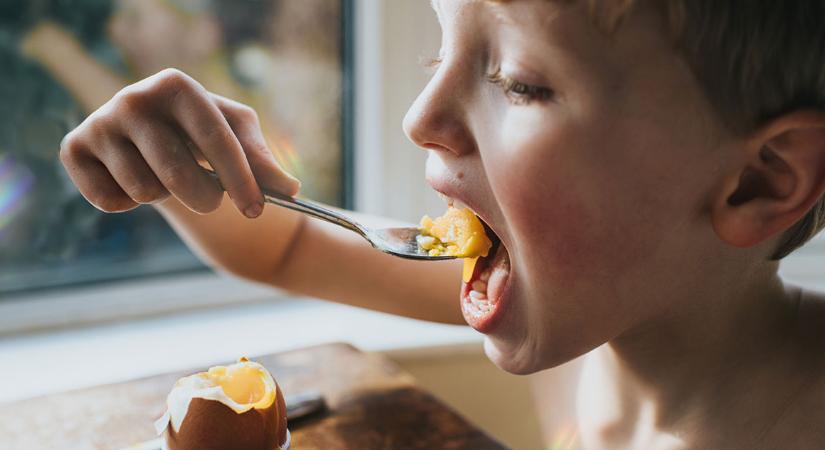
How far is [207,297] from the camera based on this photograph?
135 centimetres

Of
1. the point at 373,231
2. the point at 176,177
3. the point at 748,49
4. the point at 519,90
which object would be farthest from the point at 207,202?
the point at 748,49

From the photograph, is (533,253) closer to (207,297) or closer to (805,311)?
(805,311)

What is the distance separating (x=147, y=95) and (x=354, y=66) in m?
0.66

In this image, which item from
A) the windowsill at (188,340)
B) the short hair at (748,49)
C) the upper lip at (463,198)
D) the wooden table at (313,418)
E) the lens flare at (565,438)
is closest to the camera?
the short hair at (748,49)

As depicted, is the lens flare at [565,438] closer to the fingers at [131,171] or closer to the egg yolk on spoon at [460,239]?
the egg yolk on spoon at [460,239]

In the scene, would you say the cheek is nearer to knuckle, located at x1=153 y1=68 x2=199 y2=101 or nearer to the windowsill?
knuckle, located at x1=153 y1=68 x2=199 y2=101

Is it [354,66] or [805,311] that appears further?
[354,66]

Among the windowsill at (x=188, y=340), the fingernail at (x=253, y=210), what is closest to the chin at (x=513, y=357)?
the fingernail at (x=253, y=210)

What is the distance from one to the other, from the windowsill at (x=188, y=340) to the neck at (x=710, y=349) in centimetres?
45

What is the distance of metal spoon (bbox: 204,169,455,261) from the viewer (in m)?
0.69

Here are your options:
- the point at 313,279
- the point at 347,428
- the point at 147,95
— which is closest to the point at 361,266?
the point at 313,279

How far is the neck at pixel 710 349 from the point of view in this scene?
70 centimetres

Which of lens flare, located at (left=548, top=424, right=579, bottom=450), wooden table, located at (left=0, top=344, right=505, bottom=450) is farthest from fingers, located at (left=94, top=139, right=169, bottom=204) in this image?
lens flare, located at (left=548, top=424, right=579, bottom=450)

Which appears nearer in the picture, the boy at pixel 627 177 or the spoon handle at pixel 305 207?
the boy at pixel 627 177
